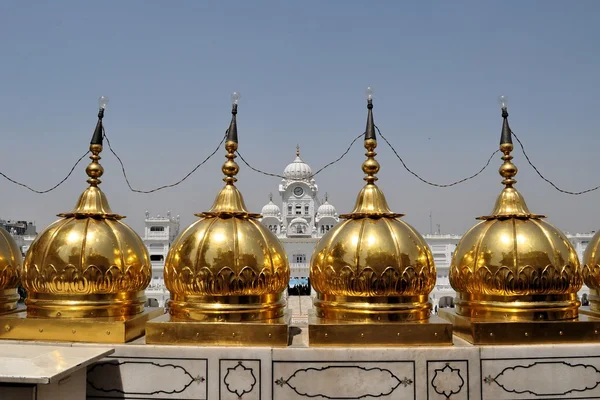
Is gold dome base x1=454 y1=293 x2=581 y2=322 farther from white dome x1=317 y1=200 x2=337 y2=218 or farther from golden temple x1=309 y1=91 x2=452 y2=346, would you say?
white dome x1=317 y1=200 x2=337 y2=218

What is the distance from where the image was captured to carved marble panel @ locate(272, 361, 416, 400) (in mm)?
4652

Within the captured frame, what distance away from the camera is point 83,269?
523 cm

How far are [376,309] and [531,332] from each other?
1382mm

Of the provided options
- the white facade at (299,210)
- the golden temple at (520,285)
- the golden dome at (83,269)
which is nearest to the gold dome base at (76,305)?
the golden dome at (83,269)

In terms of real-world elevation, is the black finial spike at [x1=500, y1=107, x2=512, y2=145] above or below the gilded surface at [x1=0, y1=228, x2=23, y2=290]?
above

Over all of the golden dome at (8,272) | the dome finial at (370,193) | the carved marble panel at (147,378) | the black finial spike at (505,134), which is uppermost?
the black finial spike at (505,134)

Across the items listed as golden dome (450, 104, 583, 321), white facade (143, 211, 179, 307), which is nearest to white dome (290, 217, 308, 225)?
white facade (143, 211, 179, 307)

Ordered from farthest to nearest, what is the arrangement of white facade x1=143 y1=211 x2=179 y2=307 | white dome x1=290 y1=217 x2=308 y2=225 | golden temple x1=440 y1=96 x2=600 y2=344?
white dome x1=290 y1=217 x2=308 y2=225 < white facade x1=143 y1=211 x2=179 y2=307 < golden temple x1=440 y1=96 x2=600 y2=344

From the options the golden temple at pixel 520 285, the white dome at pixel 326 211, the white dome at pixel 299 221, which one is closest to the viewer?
the golden temple at pixel 520 285

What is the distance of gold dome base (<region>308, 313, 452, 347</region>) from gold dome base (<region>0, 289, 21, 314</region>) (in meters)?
3.41

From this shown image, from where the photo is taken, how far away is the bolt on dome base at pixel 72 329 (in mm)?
4965

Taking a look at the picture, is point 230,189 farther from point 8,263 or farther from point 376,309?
point 8,263

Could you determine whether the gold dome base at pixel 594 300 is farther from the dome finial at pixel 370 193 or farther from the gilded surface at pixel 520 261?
the dome finial at pixel 370 193

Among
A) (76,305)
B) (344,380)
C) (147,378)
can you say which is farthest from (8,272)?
(344,380)
